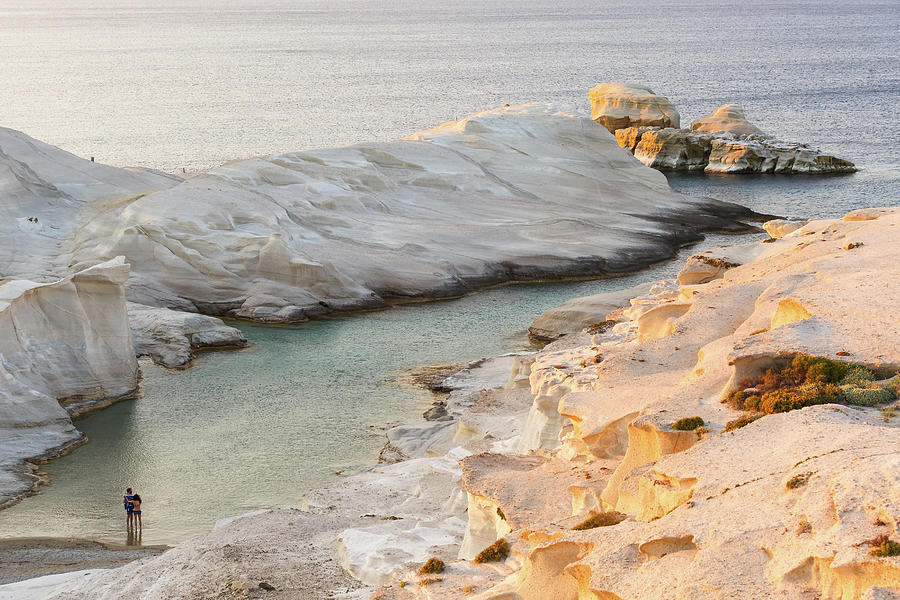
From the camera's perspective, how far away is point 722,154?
3841 inches

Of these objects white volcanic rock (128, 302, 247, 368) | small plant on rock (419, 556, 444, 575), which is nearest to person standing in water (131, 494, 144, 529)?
small plant on rock (419, 556, 444, 575)

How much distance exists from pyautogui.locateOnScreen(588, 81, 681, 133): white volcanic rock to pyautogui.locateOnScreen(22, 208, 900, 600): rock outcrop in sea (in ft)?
237

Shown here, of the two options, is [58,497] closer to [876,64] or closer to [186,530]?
[186,530]

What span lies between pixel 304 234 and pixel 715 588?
157ft

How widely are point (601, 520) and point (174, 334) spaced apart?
32499 mm

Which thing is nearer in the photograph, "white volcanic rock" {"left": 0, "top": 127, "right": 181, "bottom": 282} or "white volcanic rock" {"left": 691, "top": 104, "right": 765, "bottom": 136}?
"white volcanic rock" {"left": 0, "top": 127, "right": 181, "bottom": 282}

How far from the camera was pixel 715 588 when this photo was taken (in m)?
15.4

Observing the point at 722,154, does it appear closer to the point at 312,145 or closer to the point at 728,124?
the point at 728,124

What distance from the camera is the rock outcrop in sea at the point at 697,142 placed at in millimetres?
93938

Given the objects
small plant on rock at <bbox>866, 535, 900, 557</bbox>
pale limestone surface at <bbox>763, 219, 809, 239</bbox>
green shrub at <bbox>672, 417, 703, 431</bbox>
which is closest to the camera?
small plant on rock at <bbox>866, 535, 900, 557</bbox>

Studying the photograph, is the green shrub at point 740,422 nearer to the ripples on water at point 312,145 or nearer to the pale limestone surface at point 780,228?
the ripples on water at point 312,145

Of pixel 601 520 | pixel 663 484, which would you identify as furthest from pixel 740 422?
pixel 601 520

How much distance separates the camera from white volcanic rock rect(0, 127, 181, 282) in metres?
55.1

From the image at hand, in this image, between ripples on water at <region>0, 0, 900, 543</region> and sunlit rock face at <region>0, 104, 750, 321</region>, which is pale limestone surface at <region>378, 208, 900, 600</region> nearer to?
ripples on water at <region>0, 0, 900, 543</region>
